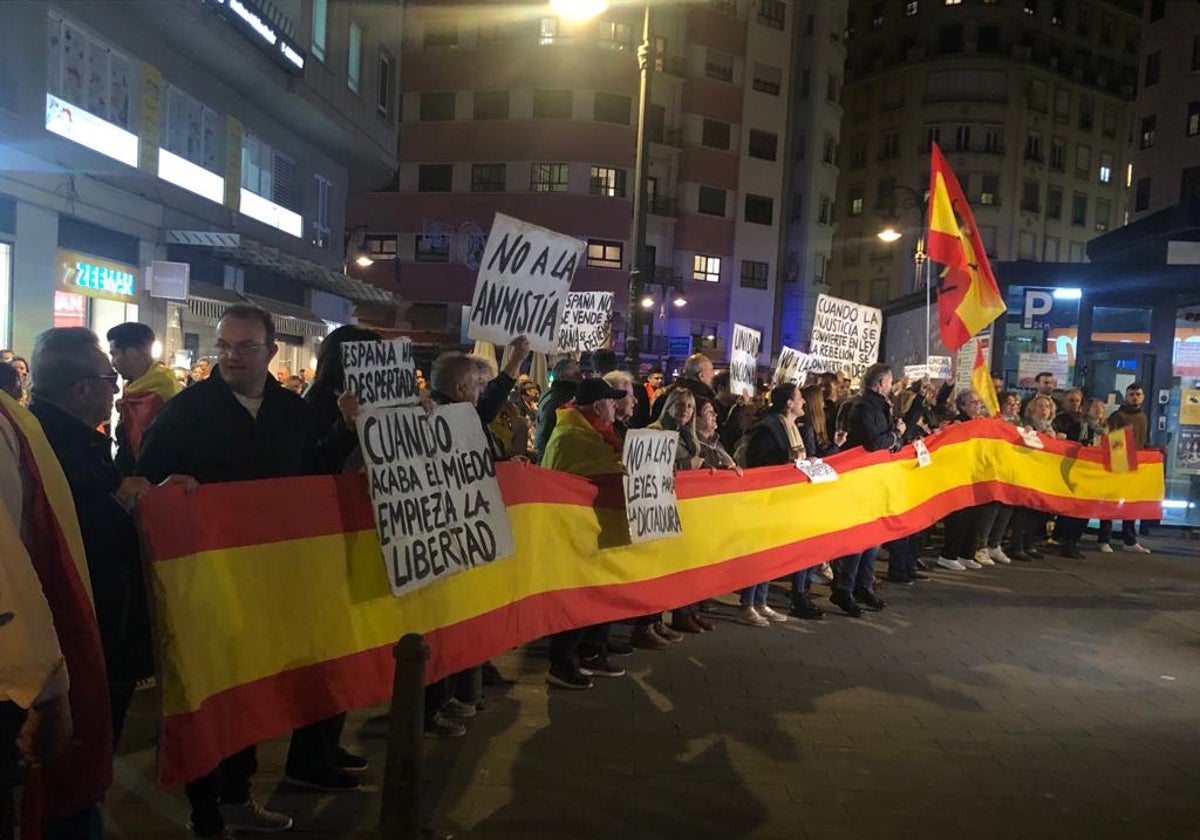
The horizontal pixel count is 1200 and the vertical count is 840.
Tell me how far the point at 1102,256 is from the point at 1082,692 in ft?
42.3

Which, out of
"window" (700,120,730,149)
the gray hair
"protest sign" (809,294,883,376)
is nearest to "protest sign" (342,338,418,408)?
the gray hair

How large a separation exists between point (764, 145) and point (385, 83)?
85.4 ft

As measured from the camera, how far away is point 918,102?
6275cm

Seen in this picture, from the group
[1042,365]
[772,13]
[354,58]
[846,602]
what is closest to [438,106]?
[772,13]

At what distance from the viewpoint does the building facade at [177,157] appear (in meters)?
13.5

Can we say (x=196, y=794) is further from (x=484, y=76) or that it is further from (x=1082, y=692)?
(x=484, y=76)

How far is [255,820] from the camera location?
4.08m

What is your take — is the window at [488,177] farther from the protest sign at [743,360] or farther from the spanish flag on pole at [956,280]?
the spanish flag on pole at [956,280]

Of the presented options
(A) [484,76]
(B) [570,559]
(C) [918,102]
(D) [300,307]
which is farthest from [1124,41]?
(B) [570,559]

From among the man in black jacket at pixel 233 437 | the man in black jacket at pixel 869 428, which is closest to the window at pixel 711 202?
the man in black jacket at pixel 869 428

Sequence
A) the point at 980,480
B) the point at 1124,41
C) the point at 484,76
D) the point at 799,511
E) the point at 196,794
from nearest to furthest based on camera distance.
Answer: the point at 196,794
the point at 799,511
the point at 980,480
the point at 484,76
the point at 1124,41

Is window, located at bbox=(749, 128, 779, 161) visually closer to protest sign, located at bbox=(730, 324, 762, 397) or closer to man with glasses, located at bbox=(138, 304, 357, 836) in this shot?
protest sign, located at bbox=(730, 324, 762, 397)

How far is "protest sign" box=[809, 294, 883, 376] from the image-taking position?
1214 cm

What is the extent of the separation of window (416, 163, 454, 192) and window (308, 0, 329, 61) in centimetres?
2194
